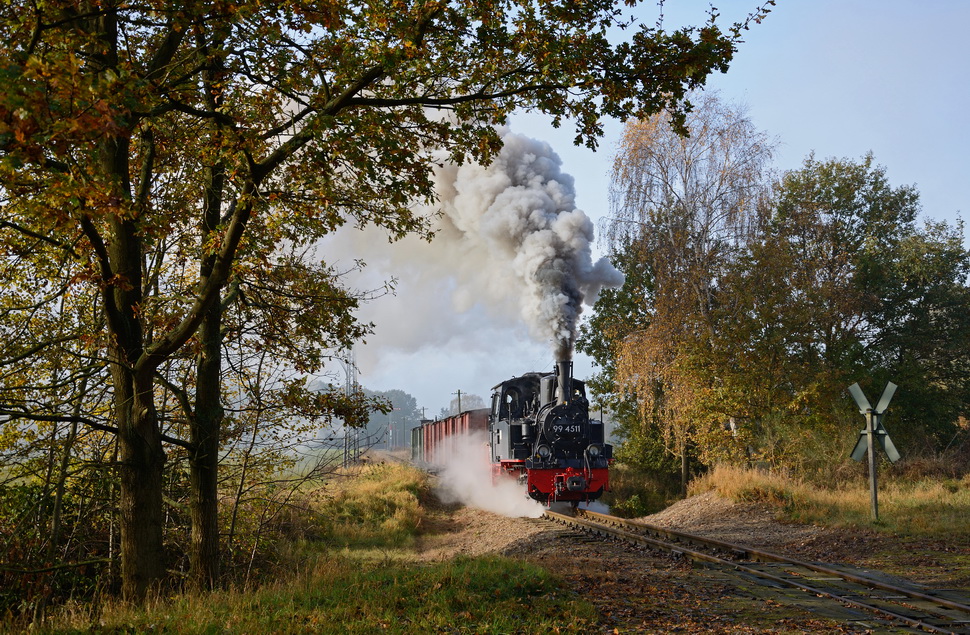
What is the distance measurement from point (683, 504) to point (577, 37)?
48.0 ft

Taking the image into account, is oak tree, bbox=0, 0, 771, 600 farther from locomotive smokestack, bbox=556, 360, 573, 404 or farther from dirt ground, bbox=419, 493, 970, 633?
locomotive smokestack, bbox=556, 360, 573, 404

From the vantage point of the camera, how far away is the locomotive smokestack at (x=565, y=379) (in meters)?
17.6

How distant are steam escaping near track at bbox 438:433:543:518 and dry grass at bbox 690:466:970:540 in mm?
4937

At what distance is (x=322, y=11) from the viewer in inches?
246

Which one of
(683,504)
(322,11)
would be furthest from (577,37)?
(683,504)

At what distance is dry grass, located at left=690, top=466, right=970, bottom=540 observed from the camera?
12.4m

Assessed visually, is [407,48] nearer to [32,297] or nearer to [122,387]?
[122,387]

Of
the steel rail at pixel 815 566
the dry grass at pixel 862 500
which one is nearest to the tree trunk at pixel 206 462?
the steel rail at pixel 815 566

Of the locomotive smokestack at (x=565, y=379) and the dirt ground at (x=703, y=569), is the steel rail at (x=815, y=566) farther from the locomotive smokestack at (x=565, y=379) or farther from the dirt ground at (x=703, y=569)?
the locomotive smokestack at (x=565, y=379)

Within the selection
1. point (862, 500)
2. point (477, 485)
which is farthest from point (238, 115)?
point (477, 485)

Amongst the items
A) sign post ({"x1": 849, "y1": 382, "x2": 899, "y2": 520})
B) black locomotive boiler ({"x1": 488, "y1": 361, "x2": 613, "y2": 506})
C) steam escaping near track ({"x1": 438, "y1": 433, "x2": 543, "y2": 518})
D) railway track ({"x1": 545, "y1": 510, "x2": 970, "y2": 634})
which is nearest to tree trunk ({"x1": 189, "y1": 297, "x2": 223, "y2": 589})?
railway track ({"x1": 545, "y1": 510, "x2": 970, "y2": 634})

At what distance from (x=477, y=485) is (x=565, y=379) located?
7.26 metres

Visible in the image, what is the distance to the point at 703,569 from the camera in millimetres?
9633

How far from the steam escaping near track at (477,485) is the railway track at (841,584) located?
741 centimetres
